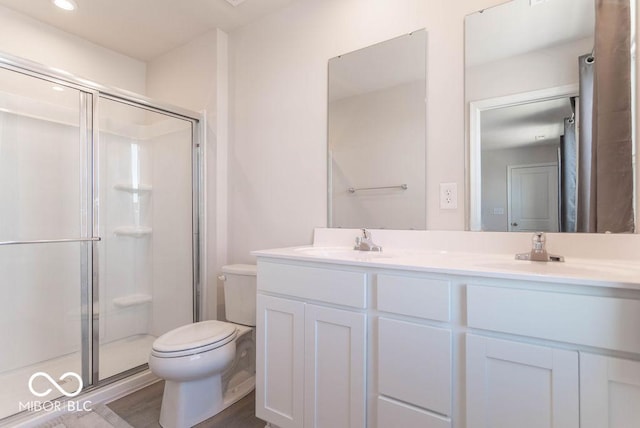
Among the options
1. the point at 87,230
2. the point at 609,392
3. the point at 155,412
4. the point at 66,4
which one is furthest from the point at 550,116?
the point at 66,4

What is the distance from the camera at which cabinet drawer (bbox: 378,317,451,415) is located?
1010 millimetres

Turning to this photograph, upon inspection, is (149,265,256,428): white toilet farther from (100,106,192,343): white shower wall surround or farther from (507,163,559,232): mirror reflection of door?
(507,163,559,232): mirror reflection of door

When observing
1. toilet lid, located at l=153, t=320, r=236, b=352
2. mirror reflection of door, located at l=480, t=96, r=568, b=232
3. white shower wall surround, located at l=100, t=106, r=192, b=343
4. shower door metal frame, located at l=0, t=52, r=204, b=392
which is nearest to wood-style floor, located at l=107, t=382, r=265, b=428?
shower door metal frame, located at l=0, t=52, r=204, b=392

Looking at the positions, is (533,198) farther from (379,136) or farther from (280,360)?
(280,360)

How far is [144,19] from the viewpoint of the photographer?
2.19 m

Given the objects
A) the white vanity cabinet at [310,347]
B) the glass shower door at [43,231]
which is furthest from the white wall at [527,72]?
the glass shower door at [43,231]

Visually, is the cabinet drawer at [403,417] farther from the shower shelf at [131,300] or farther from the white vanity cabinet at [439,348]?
the shower shelf at [131,300]

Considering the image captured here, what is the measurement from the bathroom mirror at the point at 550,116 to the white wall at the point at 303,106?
94 millimetres

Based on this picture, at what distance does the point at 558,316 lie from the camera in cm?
85

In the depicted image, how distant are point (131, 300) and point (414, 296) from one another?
2.27m

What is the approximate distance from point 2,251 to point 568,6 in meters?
3.25

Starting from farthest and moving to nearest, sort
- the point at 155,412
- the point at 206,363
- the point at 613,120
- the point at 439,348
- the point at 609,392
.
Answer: the point at 155,412 < the point at 206,363 < the point at 613,120 < the point at 439,348 < the point at 609,392

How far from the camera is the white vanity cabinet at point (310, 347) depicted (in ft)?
3.91

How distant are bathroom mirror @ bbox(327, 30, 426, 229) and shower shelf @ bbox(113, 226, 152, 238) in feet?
5.18
